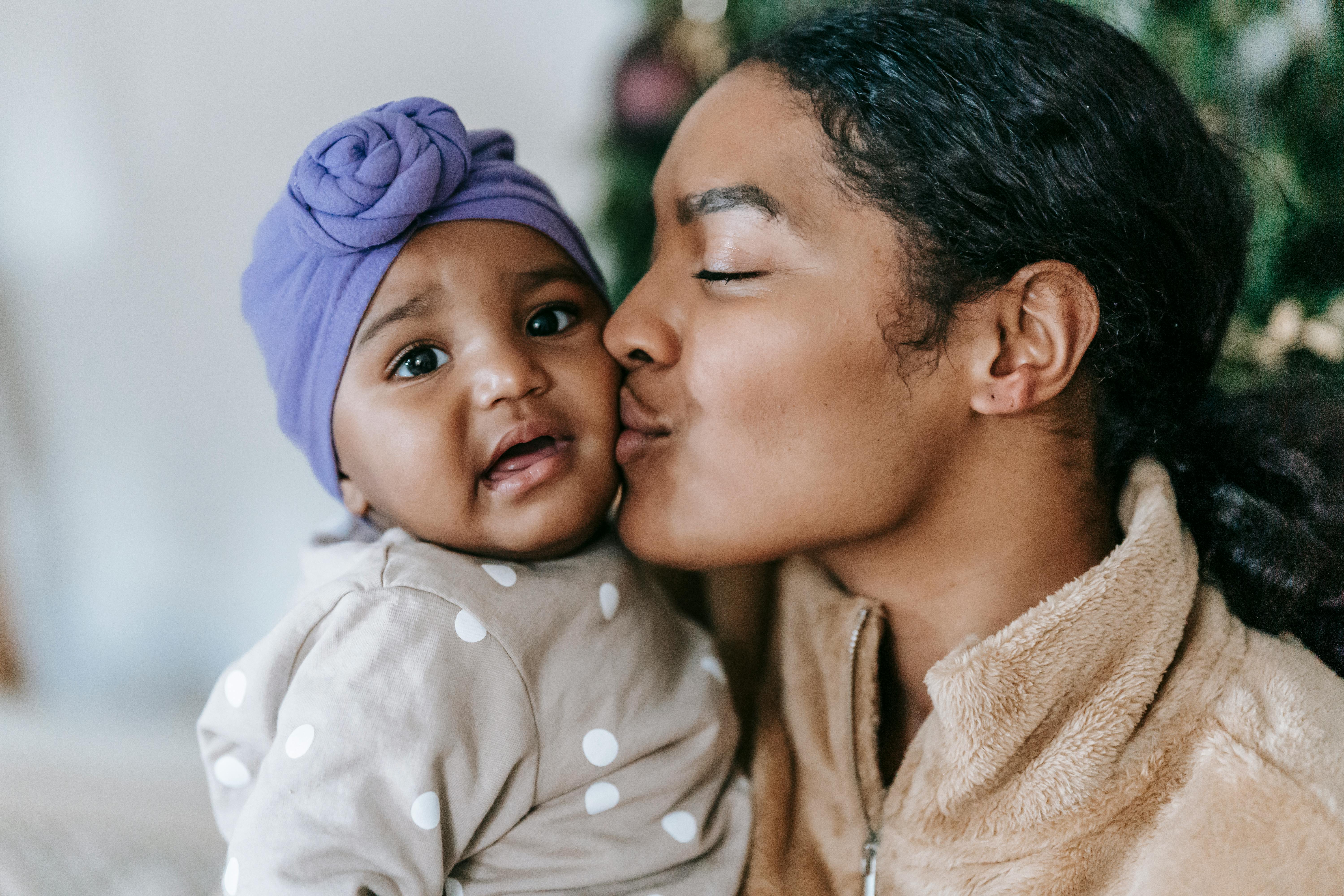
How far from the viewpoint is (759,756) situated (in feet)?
3.97

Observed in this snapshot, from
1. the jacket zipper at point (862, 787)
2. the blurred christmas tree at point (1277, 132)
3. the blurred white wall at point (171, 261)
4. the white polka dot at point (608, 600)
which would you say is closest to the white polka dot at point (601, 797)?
the white polka dot at point (608, 600)

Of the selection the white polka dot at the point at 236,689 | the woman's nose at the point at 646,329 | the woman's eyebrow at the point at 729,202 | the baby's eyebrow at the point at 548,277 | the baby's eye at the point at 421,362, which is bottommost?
the white polka dot at the point at 236,689

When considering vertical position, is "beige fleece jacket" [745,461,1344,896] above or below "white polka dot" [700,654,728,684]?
above

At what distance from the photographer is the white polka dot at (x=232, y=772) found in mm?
1067

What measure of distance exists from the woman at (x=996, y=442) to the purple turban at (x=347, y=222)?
0.73ft

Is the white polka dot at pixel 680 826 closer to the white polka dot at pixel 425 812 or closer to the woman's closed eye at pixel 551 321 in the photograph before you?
the white polka dot at pixel 425 812

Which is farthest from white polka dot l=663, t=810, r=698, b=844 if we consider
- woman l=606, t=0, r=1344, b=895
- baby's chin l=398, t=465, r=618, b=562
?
baby's chin l=398, t=465, r=618, b=562

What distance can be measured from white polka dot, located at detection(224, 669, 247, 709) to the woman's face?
449mm

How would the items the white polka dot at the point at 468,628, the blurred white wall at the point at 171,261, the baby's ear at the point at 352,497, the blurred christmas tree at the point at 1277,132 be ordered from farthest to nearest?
the blurred white wall at the point at 171,261 < the blurred christmas tree at the point at 1277,132 < the baby's ear at the point at 352,497 < the white polka dot at the point at 468,628

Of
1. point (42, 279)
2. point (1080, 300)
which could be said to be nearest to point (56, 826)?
point (42, 279)

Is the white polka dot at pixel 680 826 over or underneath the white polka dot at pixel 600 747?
underneath

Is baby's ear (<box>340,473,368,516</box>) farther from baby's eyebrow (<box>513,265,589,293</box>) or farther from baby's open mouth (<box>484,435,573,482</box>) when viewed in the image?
baby's eyebrow (<box>513,265,589,293</box>)

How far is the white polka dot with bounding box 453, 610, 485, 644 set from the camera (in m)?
0.94

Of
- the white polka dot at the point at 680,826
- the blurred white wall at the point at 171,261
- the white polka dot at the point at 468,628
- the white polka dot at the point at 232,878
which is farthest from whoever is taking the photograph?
the blurred white wall at the point at 171,261
